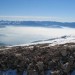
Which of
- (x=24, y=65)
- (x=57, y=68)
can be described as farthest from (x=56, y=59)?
(x=24, y=65)

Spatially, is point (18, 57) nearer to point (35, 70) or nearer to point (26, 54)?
point (26, 54)

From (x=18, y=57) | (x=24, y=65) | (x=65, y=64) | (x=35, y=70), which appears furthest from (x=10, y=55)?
(x=65, y=64)

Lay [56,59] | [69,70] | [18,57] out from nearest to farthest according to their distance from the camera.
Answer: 1. [69,70]
2. [56,59]
3. [18,57]

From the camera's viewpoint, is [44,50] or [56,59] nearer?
[56,59]

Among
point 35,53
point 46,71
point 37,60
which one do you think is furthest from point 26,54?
point 46,71

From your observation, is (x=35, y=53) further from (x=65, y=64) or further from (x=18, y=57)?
(x=65, y=64)

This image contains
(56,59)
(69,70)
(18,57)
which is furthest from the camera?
(18,57)

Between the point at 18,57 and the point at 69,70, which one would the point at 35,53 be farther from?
the point at 69,70

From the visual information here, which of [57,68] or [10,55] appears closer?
[57,68]
